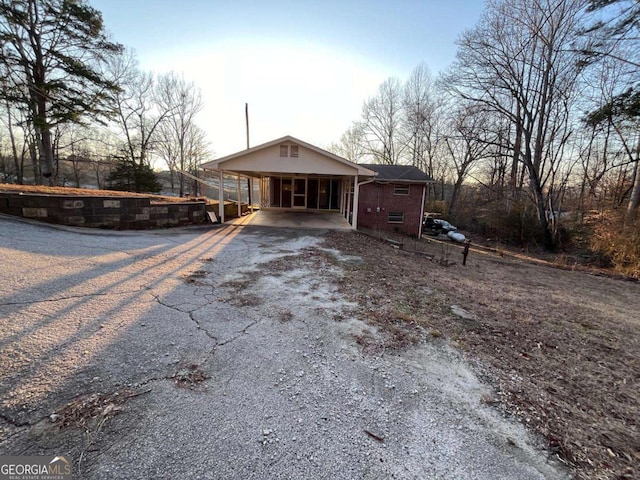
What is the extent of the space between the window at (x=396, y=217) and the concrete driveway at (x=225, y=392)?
42.5 ft

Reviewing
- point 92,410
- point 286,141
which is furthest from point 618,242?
point 92,410

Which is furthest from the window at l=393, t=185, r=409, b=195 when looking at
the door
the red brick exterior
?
the door

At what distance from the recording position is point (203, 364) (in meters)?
2.35

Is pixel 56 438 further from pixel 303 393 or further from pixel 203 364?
pixel 303 393

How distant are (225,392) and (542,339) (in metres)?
3.91

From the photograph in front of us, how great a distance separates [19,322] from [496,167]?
86.7 ft

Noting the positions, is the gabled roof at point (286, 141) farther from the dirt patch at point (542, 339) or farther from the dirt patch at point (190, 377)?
the dirt patch at point (190, 377)

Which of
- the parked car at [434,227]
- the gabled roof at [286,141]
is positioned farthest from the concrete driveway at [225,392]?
the parked car at [434,227]

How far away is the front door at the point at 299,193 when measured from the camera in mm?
16030

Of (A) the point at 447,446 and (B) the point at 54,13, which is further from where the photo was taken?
(B) the point at 54,13

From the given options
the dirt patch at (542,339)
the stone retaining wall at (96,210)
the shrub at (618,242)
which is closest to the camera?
the dirt patch at (542,339)

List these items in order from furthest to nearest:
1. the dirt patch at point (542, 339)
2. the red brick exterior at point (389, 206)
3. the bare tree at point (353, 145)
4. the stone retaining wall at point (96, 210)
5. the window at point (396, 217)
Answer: the bare tree at point (353, 145) → the window at point (396, 217) → the red brick exterior at point (389, 206) → the stone retaining wall at point (96, 210) → the dirt patch at point (542, 339)

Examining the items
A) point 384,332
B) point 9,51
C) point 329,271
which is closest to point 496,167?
point 329,271

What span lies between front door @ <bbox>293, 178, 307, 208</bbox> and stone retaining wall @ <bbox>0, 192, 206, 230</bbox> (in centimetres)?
728
